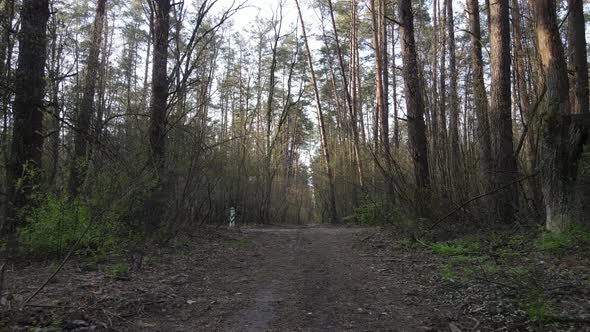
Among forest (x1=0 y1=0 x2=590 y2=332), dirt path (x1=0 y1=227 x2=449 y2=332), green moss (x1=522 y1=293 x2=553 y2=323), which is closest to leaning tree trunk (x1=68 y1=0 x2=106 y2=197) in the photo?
forest (x1=0 y1=0 x2=590 y2=332)

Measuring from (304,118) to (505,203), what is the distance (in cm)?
2596

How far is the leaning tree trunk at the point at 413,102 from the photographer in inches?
348

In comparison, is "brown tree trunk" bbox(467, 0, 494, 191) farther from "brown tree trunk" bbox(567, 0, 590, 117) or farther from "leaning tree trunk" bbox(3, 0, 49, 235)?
"leaning tree trunk" bbox(3, 0, 49, 235)

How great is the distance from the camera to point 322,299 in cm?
439

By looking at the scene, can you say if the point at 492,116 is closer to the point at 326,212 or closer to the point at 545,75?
the point at 545,75

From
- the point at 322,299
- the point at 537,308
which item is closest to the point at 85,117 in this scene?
the point at 322,299

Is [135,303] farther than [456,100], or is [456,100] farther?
[456,100]

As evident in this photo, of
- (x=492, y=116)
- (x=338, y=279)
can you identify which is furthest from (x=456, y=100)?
(x=338, y=279)

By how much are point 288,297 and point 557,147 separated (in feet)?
14.2

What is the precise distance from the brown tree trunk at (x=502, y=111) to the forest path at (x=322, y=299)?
3284 millimetres

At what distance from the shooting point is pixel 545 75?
632cm

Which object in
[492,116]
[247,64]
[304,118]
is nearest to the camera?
[492,116]

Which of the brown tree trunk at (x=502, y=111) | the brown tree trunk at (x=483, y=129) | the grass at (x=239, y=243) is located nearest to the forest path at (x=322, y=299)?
the grass at (x=239, y=243)

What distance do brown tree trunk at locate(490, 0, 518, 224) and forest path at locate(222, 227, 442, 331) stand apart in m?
3.28
